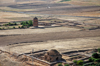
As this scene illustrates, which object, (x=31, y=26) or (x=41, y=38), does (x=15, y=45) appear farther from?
(x=31, y=26)

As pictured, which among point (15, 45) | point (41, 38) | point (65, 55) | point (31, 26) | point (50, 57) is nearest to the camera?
point (50, 57)

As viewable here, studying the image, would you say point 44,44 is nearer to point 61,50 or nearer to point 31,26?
point 61,50

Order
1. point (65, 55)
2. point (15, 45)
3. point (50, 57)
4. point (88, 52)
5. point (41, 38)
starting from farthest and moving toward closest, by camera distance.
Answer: point (41, 38)
point (15, 45)
point (88, 52)
point (65, 55)
point (50, 57)

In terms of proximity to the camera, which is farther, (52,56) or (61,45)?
(61,45)

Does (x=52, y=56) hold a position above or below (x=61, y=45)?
above

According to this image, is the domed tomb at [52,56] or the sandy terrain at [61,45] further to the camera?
the sandy terrain at [61,45]

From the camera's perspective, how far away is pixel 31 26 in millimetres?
57344

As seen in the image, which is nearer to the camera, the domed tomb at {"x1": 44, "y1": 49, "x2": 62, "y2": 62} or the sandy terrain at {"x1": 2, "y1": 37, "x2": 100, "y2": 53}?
the domed tomb at {"x1": 44, "y1": 49, "x2": 62, "y2": 62}

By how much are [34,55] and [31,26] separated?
2814 cm

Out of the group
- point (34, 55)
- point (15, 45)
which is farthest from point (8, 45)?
point (34, 55)

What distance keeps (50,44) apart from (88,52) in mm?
7297

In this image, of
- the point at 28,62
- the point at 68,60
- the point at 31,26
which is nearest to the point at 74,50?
the point at 68,60

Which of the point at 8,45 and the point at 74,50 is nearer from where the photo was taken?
the point at 74,50

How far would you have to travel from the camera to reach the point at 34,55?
29.7 m
